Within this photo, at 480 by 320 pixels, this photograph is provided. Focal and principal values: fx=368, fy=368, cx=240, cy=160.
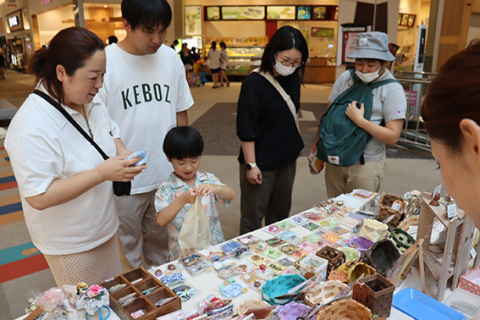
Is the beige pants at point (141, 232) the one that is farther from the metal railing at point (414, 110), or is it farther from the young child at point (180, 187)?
the metal railing at point (414, 110)

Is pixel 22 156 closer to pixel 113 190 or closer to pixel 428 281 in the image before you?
pixel 113 190

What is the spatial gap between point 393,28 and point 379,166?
5.37 metres

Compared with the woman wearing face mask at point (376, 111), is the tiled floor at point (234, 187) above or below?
below

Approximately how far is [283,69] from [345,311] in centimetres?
154

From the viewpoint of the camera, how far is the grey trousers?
2.58 metres

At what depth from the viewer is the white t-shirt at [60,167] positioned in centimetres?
144

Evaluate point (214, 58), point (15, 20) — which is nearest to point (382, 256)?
point (214, 58)

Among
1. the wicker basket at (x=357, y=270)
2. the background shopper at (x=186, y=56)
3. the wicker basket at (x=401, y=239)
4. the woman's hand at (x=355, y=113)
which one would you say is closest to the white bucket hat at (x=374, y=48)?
the woman's hand at (x=355, y=113)

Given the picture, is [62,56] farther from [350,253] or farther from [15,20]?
[15,20]

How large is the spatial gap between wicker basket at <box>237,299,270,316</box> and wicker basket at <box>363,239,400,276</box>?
0.47 meters

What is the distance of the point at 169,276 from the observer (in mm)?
1516

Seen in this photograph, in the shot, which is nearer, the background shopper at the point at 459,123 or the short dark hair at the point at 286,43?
the background shopper at the point at 459,123

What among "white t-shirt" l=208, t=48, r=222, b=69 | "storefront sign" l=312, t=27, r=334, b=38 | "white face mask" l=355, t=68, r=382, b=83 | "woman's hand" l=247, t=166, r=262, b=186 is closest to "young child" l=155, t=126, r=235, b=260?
"woman's hand" l=247, t=166, r=262, b=186

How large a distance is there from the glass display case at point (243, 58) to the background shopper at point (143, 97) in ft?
43.4
